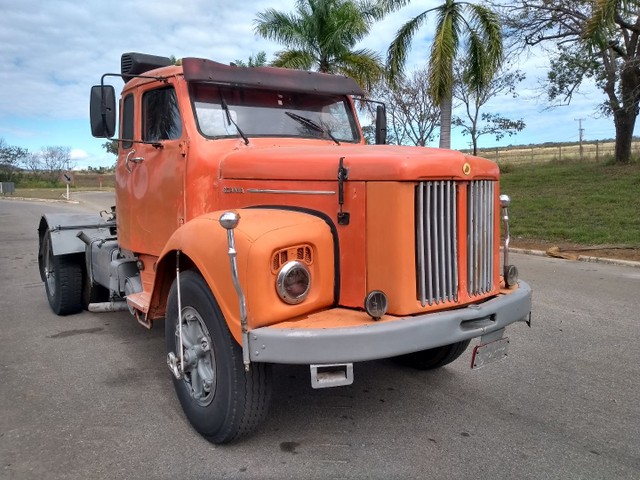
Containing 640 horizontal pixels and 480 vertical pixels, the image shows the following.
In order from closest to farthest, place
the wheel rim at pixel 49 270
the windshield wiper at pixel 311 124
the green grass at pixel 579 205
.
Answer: the windshield wiper at pixel 311 124 < the wheel rim at pixel 49 270 < the green grass at pixel 579 205

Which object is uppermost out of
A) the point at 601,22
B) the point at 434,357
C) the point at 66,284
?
the point at 601,22

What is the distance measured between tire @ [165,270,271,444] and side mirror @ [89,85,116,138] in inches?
56.1

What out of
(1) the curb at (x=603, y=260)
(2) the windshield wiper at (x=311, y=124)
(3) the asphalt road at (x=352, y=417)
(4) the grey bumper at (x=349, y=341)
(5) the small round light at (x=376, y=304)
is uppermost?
(2) the windshield wiper at (x=311, y=124)

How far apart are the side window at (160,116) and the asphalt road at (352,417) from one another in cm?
185

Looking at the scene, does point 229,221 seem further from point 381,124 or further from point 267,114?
point 381,124

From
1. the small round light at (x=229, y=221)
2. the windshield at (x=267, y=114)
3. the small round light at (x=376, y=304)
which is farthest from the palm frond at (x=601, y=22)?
the small round light at (x=229, y=221)

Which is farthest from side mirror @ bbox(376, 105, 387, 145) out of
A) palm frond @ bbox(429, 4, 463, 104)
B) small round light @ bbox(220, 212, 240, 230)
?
palm frond @ bbox(429, 4, 463, 104)

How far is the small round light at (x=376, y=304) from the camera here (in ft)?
9.76

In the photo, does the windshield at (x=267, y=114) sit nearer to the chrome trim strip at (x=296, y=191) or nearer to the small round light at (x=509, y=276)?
the chrome trim strip at (x=296, y=191)

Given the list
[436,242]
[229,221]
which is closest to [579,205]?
[436,242]

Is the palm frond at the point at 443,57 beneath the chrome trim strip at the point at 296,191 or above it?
above

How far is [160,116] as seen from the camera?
14.7ft

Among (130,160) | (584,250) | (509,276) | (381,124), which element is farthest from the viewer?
(584,250)

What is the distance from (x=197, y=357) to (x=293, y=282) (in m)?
0.88
